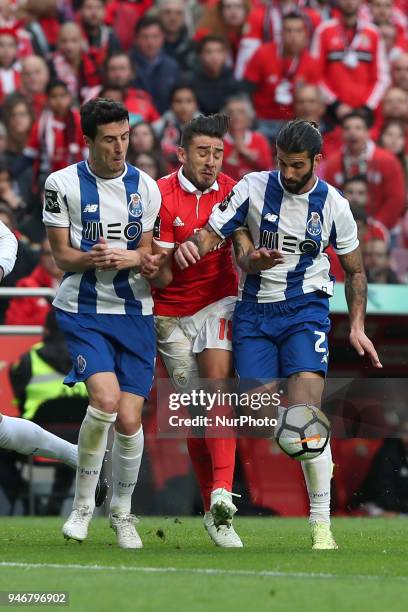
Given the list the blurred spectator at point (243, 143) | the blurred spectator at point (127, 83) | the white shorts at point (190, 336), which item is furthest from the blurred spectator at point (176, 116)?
the white shorts at point (190, 336)

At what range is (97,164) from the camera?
296 inches

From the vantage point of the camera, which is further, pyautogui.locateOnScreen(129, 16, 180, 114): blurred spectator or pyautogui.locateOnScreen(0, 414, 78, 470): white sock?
pyautogui.locateOnScreen(129, 16, 180, 114): blurred spectator

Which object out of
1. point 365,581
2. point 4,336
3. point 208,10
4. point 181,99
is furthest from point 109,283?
point 208,10

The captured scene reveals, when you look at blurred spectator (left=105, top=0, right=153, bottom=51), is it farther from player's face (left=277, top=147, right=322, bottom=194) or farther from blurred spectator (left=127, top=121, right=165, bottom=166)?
player's face (left=277, top=147, right=322, bottom=194)

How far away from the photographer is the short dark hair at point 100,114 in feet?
24.1

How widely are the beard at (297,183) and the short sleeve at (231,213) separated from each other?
220 mm

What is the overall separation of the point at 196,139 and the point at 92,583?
112 inches

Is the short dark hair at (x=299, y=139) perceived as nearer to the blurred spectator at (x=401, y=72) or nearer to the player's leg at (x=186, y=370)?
the player's leg at (x=186, y=370)

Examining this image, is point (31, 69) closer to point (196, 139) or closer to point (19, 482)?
point (19, 482)

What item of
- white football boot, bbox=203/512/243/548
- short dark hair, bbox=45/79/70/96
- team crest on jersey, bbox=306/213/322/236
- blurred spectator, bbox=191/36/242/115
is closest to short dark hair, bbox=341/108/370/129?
blurred spectator, bbox=191/36/242/115

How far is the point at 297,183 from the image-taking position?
24.5 feet

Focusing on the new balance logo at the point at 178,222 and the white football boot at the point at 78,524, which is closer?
the white football boot at the point at 78,524

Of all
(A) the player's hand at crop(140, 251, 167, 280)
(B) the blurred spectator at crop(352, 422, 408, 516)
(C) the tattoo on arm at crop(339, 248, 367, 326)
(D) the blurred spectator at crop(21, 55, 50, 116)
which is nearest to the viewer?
(A) the player's hand at crop(140, 251, 167, 280)

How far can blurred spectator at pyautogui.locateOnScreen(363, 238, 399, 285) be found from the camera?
43.2 feet
